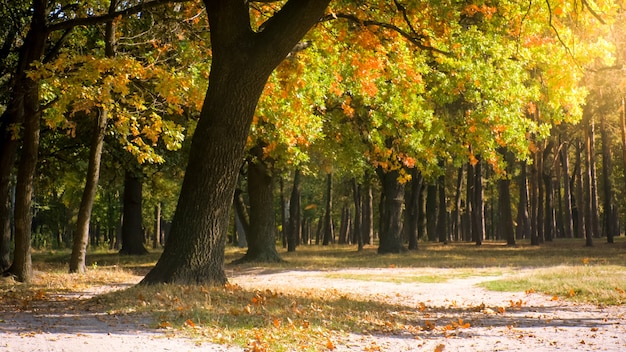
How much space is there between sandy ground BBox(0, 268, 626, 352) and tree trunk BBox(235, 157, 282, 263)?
1224 centimetres

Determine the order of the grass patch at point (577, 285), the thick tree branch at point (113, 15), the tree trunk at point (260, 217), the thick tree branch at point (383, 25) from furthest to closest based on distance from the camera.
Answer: the tree trunk at point (260, 217)
the thick tree branch at point (113, 15)
the thick tree branch at point (383, 25)
the grass patch at point (577, 285)

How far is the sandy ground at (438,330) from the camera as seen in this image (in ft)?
22.0

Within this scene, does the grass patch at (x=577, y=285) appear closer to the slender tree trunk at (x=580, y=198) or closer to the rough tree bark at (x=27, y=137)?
the rough tree bark at (x=27, y=137)

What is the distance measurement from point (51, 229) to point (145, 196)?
25.1m

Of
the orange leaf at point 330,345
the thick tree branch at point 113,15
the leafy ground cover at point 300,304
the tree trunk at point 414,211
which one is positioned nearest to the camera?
the orange leaf at point 330,345

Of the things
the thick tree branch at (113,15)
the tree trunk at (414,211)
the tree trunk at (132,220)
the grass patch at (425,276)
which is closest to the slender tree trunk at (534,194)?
the tree trunk at (414,211)

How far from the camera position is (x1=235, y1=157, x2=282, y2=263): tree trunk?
25.2m

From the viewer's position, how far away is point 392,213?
31.0 m

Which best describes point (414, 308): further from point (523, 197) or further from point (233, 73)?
point (523, 197)

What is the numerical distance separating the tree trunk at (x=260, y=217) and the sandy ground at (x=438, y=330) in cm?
1224

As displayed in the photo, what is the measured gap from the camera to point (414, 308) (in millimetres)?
11531

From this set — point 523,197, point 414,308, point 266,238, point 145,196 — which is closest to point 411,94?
point 414,308

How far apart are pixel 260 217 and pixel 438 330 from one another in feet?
54.1

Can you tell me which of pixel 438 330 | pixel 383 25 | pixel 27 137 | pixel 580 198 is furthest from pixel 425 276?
pixel 580 198
